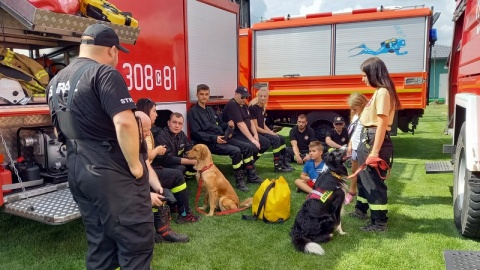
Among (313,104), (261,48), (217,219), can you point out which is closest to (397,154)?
(313,104)

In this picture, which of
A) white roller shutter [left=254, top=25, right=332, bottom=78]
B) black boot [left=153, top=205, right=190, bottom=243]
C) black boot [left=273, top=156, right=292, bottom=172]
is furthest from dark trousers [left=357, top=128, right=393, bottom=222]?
white roller shutter [left=254, top=25, right=332, bottom=78]

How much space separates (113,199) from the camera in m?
1.99

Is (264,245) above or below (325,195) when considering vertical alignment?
below

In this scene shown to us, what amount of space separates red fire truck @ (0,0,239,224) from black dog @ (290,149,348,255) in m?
1.80

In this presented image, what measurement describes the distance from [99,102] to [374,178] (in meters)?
2.54

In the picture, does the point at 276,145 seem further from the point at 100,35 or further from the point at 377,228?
the point at 100,35

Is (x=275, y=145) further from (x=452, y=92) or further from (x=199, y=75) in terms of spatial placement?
(x=452, y=92)

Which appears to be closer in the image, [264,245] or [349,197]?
[264,245]

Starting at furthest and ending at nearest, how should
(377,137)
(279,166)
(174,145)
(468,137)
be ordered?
(279,166)
(174,145)
(377,137)
(468,137)

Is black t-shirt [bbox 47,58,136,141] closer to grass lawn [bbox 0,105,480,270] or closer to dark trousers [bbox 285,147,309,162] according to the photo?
grass lawn [bbox 0,105,480,270]

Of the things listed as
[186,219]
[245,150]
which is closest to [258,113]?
[245,150]

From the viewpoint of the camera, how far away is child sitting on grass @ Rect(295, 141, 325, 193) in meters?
4.89

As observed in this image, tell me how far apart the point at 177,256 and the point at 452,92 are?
14.8 feet

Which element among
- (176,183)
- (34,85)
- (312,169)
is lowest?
(312,169)
